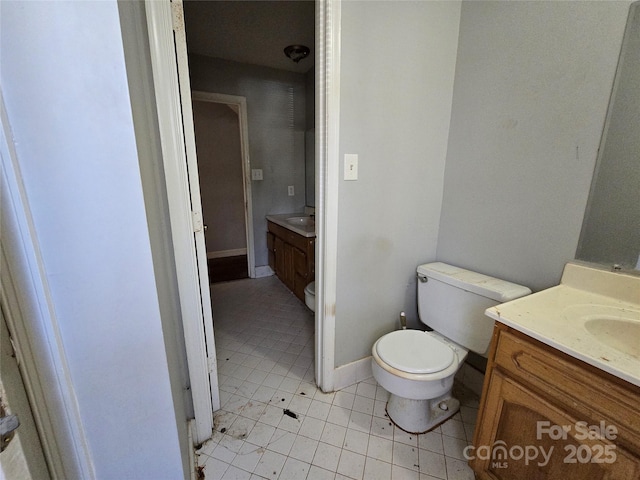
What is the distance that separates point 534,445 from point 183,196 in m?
1.46

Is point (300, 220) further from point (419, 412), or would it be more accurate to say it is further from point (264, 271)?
point (419, 412)

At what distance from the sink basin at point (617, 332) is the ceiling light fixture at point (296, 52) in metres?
2.67

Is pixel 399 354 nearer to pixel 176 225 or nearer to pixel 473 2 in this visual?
pixel 176 225

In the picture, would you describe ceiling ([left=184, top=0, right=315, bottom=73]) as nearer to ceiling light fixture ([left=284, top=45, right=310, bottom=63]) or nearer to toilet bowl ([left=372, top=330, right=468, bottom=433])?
ceiling light fixture ([left=284, top=45, right=310, bottom=63])

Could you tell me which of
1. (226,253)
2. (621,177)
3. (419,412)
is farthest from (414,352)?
(226,253)

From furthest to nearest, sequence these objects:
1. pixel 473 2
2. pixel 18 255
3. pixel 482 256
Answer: pixel 482 256 < pixel 473 2 < pixel 18 255

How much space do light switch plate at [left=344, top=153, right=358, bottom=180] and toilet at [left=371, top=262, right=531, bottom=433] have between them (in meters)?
0.68

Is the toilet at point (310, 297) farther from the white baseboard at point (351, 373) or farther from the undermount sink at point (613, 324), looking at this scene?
the undermount sink at point (613, 324)

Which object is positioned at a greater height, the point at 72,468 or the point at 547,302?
the point at 547,302

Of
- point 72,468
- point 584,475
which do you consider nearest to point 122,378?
point 72,468

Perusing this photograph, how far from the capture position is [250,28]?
2143 mm

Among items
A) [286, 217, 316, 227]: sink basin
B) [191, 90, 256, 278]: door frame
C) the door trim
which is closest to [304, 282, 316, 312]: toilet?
the door trim

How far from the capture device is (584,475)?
717mm

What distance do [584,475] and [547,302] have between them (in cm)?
48
